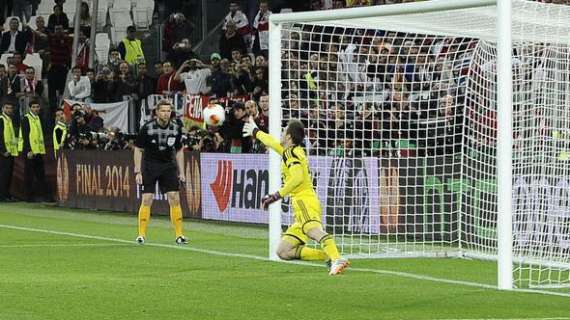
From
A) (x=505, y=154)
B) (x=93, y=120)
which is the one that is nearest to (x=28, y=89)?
(x=93, y=120)

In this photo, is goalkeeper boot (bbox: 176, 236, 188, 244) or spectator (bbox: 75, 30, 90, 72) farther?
spectator (bbox: 75, 30, 90, 72)

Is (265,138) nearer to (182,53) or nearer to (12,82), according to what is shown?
(182,53)

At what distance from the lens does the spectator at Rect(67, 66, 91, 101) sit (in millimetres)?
32188

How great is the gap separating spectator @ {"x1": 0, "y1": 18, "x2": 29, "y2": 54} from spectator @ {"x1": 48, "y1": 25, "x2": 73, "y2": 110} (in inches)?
53.0

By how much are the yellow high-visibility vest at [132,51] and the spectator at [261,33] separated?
450 cm

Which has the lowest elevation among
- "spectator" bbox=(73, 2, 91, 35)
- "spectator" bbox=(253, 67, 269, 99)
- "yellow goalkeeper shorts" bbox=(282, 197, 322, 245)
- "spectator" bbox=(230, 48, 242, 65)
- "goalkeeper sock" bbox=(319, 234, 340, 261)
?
"goalkeeper sock" bbox=(319, 234, 340, 261)

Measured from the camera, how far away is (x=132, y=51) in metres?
33.4

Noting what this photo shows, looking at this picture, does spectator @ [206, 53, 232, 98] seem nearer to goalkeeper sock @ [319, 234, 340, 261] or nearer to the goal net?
the goal net

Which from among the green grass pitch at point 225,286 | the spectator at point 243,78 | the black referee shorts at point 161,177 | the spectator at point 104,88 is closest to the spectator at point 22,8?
the spectator at point 104,88

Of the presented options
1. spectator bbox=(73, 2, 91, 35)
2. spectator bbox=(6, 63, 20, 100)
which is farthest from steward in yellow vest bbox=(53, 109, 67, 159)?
spectator bbox=(73, 2, 91, 35)

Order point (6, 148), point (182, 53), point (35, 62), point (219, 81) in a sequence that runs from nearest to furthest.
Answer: point (219, 81) → point (182, 53) → point (6, 148) → point (35, 62)

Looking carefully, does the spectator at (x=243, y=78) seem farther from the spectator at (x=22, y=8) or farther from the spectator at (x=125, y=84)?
the spectator at (x=22, y=8)

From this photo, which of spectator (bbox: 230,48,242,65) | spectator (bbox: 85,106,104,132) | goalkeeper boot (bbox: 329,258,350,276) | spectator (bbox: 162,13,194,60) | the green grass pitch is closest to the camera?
the green grass pitch

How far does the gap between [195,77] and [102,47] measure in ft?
Answer: 24.6
